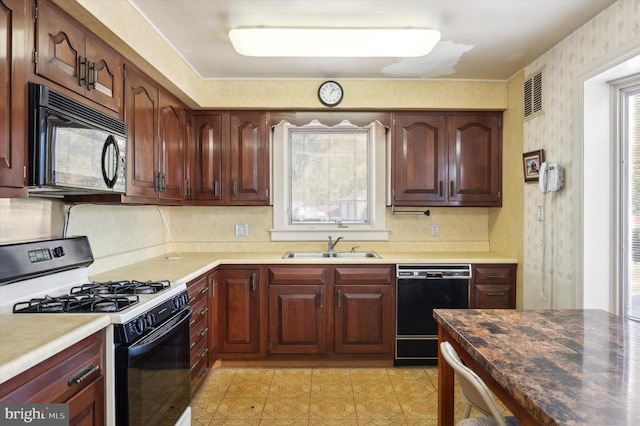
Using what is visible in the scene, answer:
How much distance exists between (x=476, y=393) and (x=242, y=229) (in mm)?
2864

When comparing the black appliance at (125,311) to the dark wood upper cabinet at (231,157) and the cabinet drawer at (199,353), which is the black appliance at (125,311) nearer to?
the cabinet drawer at (199,353)

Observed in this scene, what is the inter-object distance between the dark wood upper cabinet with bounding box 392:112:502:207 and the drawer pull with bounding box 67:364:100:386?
2.66 metres

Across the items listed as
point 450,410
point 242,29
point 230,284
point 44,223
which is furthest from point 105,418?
point 242,29

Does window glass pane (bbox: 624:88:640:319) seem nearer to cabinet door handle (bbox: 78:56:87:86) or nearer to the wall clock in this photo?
the wall clock

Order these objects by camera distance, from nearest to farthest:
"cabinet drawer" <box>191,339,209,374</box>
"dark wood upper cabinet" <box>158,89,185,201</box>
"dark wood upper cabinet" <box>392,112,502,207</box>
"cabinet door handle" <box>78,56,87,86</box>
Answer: "cabinet door handle" <box>78,56,87,86</box> → "cabinet drawer" <box>191,339,209,374</box> → "dark wood upper cabinet" <box>158,89,185,201</box> → "dark wood upper cabinet" <box>392,112,502,207</box>

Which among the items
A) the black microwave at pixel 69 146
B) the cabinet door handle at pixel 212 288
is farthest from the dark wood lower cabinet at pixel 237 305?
the black microwave at pixel 69 146

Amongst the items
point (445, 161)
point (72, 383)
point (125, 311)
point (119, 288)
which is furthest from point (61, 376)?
point (445, 161)

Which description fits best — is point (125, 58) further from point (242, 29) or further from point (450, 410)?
point (450, 410)

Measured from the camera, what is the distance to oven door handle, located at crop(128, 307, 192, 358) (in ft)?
5.51

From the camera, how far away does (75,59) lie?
1858mm

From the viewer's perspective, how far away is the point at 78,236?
2.31 m

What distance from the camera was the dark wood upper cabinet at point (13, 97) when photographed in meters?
1.43

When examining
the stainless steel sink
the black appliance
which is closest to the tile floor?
the black appliance

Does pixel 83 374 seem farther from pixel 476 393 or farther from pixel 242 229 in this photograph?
pixel 242 229
